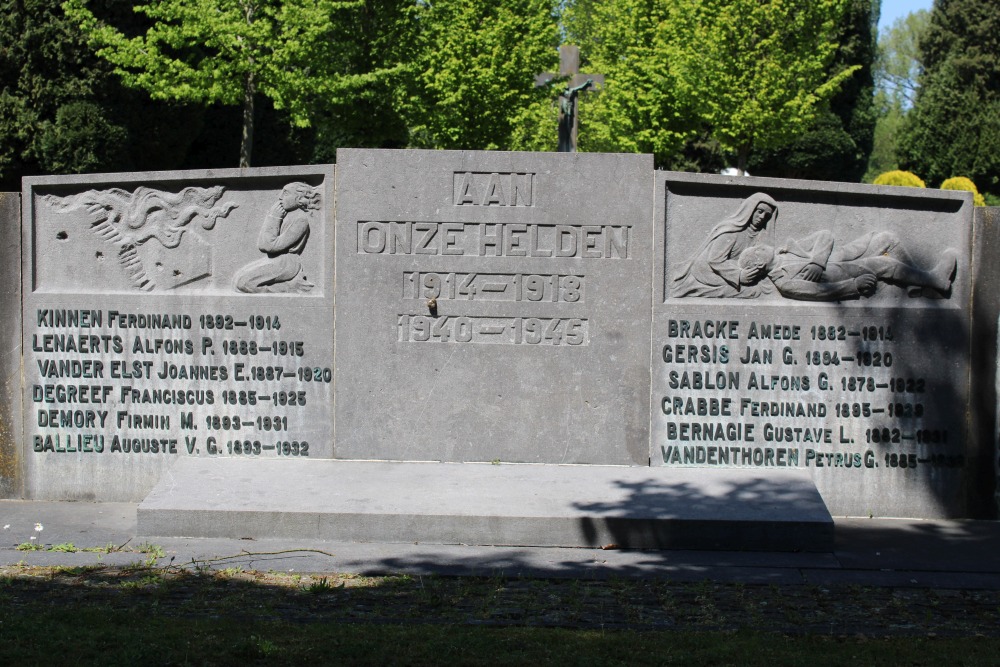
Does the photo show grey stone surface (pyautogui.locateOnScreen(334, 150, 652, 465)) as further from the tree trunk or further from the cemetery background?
the tree trunk

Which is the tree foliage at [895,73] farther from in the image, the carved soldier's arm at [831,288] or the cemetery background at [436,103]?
the carved soldier's arm at [831,288]

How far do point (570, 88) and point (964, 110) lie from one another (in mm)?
31504

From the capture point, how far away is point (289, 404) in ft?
31.8

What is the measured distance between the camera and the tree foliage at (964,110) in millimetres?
42594

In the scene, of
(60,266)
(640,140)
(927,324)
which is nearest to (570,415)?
(927,324)

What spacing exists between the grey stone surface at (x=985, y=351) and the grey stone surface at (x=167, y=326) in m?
5.31

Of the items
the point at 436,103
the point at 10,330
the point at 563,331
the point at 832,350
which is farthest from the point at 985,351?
the point at 436,103

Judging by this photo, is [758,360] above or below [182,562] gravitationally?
above

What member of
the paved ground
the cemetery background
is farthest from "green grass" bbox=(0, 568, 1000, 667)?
the cemetery background

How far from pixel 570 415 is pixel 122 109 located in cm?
1986

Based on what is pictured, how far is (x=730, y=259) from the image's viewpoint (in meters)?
9.52

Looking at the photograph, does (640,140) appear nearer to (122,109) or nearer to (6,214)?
(122,109)

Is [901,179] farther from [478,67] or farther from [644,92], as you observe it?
[478,67]

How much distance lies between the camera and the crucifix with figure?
15320 millimetres
